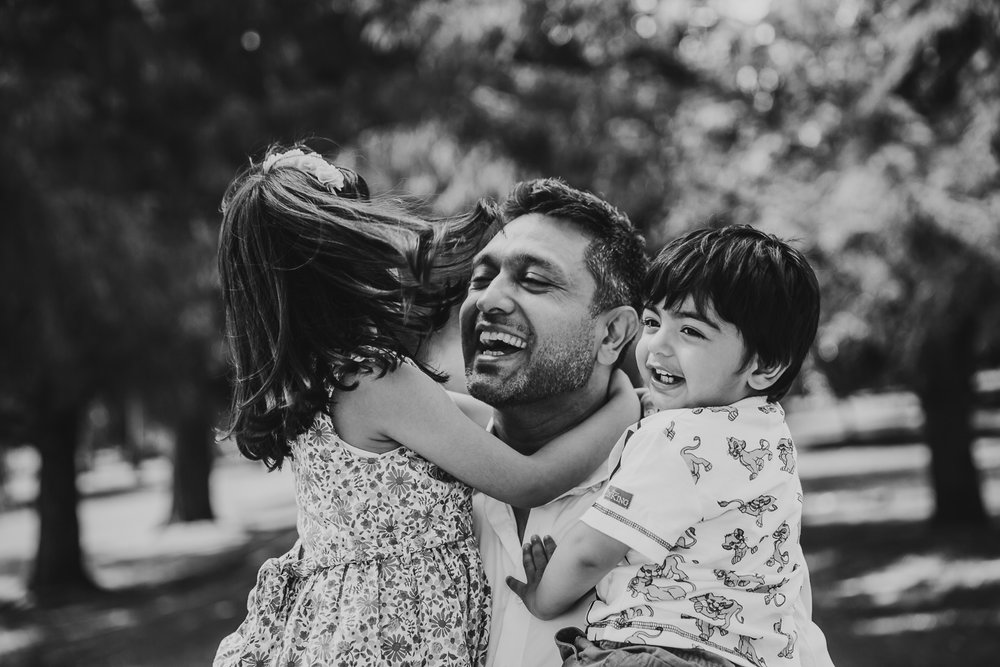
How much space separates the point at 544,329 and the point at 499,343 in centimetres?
12

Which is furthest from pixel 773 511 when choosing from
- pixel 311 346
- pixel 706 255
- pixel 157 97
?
pixel 157 97

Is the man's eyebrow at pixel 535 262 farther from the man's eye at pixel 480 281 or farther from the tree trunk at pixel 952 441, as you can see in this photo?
the tree trunk at pixel 952 441

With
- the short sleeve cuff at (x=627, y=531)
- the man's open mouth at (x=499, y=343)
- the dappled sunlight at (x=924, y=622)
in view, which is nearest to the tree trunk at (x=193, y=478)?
the dappled sunlight at (x=924, y=622)

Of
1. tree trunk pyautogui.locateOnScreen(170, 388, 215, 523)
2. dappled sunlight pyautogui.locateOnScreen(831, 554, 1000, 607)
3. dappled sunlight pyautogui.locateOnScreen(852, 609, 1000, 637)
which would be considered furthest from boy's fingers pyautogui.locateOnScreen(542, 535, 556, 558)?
tree trunk pyautogui.locateOnScreen(170, 388, 215, 523)

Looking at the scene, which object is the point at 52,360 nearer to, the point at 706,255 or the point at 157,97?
the point at 157,97

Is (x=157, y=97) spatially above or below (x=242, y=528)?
above

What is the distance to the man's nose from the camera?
8.50 ft

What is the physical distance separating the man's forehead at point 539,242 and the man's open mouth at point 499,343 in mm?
197

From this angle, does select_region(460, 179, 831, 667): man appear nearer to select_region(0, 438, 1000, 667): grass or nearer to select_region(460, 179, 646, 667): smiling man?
select_region(460, 179, 646, 667): smiling man

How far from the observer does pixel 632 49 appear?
979cm

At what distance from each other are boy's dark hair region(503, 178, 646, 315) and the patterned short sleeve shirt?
52 centimetres

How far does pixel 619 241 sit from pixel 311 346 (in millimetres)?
835

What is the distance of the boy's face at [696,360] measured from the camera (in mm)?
2270

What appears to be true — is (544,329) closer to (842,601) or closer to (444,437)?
(444,437)
